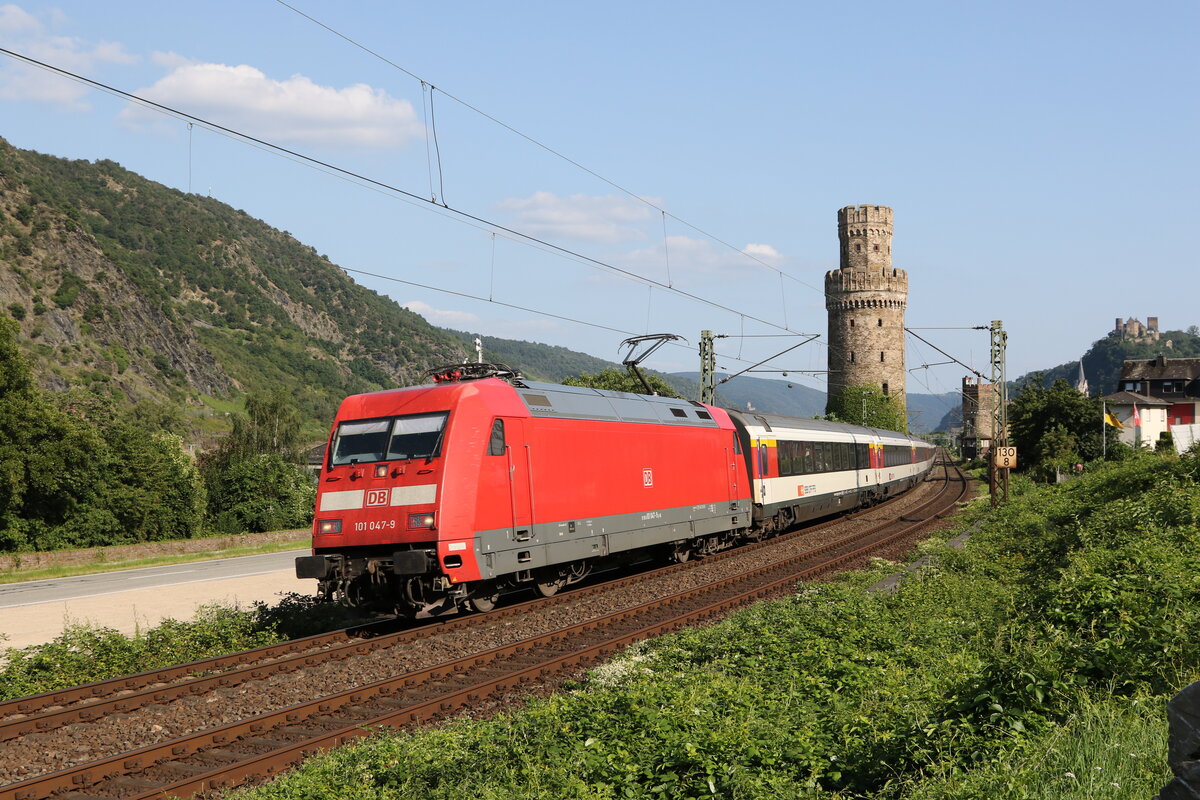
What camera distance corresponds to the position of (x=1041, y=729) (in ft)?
20.8

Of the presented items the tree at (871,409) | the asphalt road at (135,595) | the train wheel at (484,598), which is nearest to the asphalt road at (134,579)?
the asphalt road at (135,595)

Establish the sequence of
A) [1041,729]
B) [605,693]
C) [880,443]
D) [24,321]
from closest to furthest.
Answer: [1041,729] → [605,693] → [880,443] → [24,321]

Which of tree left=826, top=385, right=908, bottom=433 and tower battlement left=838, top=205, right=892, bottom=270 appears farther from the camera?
tower battlement left=838, top=205, right=892, bottom=270

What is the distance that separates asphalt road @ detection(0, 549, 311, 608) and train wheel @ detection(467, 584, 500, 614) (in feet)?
36.4

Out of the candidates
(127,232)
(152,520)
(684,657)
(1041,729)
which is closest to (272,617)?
(684,657)

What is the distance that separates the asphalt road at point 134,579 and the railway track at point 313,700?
11452mm

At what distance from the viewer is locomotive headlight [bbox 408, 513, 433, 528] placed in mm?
13844

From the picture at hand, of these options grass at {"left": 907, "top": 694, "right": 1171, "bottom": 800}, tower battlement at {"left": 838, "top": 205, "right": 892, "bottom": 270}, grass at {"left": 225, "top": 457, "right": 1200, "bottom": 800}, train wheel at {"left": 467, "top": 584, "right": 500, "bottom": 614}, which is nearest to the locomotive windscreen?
train wheel at {"left": 467, "top": 584, "right": 500, "bottom": 614}

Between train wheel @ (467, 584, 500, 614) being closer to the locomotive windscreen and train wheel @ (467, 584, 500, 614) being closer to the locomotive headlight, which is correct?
Answer: the locomotive headlight

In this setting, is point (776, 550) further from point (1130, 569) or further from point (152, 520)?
point (152, 520)

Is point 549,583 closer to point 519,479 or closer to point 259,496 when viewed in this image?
point 519,479

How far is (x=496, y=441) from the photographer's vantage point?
15047mm

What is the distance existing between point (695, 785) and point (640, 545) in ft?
43.3

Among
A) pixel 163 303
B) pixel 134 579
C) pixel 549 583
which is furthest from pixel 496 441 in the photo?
pixel 163 303
